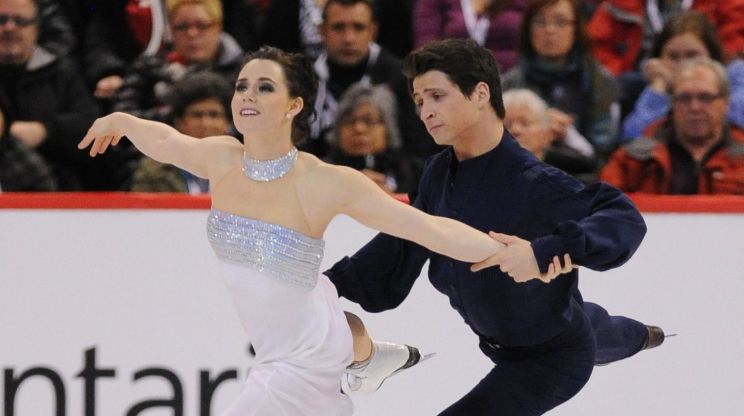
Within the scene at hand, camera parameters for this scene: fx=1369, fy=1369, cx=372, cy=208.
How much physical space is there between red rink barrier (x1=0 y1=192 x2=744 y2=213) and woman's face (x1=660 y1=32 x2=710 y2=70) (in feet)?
3.65

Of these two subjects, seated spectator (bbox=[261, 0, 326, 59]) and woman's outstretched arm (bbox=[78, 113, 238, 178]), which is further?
seated spectator (bbox=[261, 0, 326, 59])

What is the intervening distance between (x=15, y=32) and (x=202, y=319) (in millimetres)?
1605

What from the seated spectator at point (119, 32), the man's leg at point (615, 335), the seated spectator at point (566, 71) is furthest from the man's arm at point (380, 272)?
the seated spectator at point (119, 32)

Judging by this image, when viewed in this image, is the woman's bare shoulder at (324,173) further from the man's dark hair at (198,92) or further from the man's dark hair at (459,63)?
the man's dark hair at (198,92)

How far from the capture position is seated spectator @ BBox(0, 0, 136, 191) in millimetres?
5305

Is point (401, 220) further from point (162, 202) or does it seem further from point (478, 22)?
point (478, 22)

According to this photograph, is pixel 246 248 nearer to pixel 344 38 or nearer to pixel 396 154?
pixel 396 154

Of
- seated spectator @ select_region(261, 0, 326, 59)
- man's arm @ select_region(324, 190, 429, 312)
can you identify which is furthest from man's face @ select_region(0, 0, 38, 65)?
man's arm @ select_region(324, 190, 429, 312)

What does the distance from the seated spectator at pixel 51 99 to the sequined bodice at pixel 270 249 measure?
A: 2.11m

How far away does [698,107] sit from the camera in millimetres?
5266

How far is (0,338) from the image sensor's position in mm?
4551

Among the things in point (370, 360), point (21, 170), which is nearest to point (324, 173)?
point (370, 360)

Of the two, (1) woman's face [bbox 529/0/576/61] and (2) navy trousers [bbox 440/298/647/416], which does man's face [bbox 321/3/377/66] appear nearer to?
(1) woman's face [bbox 529/0/576/61]

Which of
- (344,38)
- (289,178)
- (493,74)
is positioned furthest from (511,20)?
(289,178)
